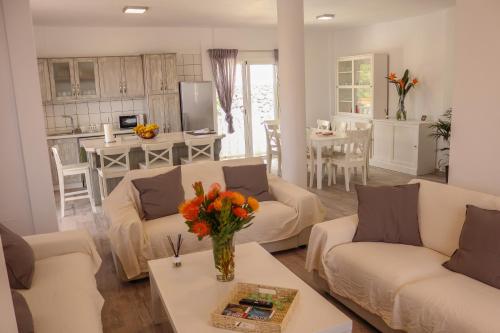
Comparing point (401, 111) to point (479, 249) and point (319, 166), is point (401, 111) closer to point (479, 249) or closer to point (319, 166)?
point (319, 166)

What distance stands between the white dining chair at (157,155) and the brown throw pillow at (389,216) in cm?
300

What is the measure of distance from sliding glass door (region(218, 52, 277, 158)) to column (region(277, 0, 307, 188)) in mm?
3718

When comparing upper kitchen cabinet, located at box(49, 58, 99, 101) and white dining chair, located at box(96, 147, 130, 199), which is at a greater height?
upper kitchen cabinet, located at box(49, 58, 99, 101)

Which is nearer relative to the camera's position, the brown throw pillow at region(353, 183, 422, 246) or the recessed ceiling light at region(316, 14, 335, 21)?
the brown throw pillow at region(353, 183, 422, 246)

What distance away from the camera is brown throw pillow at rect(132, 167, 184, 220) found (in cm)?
388

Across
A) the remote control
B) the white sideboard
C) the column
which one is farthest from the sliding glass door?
→ the remote control

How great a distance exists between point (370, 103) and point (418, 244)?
545 cm

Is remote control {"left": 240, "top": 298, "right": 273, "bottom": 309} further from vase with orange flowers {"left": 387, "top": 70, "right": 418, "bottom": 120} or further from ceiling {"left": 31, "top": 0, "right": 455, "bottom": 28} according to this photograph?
vase with orange flowers {"left": 387, "top": 70, "right": 418, "bottom": 120}

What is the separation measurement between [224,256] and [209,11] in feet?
15.3

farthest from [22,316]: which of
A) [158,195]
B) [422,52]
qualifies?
[422,52]

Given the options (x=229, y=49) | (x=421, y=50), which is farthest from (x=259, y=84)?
(x=421, y=50)

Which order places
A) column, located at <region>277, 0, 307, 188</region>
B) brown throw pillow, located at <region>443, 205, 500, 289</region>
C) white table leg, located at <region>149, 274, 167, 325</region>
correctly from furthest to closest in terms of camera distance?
column, located at <region>277, 0, 307, 188</region> < white table leg, located at <region>149, 274, 167, 325</region> < brown throw pillow, located at <region>443, 205, 500, 289</region>

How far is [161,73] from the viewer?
762 centimetres

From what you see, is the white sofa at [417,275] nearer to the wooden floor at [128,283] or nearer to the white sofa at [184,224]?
the wooden floor at [128,283]
